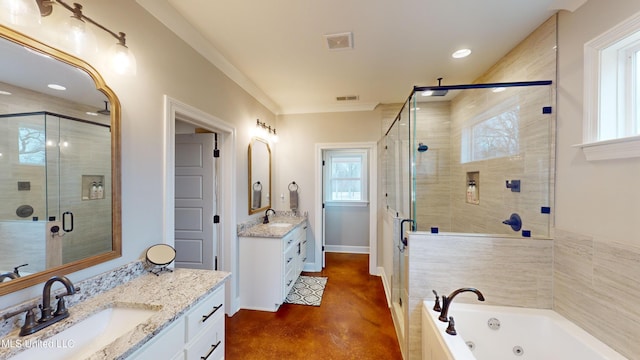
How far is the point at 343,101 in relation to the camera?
355 centimetres

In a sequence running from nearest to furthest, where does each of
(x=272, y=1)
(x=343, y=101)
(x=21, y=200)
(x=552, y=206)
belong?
(x=21, y=200)
(x=272, y=1)
(x=552, y=206)
(x=343, y=101)

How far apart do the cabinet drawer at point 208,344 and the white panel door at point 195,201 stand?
4.05 ft

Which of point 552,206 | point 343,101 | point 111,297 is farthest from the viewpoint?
point 343,101

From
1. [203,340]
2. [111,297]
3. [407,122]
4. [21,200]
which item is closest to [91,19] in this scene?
[21,200]

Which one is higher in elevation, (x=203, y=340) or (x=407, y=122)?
(x=407, y=122)

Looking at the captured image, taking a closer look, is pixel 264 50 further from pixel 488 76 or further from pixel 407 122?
pixel 488 76

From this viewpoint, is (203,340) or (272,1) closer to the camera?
(203,340)

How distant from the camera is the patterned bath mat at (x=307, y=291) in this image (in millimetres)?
2898

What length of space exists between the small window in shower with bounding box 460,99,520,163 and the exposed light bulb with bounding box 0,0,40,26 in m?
2.99

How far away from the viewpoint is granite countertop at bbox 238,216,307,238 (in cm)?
268

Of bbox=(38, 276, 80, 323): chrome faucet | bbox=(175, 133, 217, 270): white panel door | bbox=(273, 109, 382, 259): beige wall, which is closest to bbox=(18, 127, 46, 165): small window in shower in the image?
bbox=(38, 276, 80, 323): chrome faucet

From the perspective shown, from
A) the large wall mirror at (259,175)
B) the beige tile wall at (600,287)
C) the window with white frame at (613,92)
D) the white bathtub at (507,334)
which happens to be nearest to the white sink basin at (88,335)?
the white bathtub at (507,334)

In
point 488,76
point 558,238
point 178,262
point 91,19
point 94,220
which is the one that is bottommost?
point 178,262

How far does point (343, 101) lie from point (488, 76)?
1.80 meters
